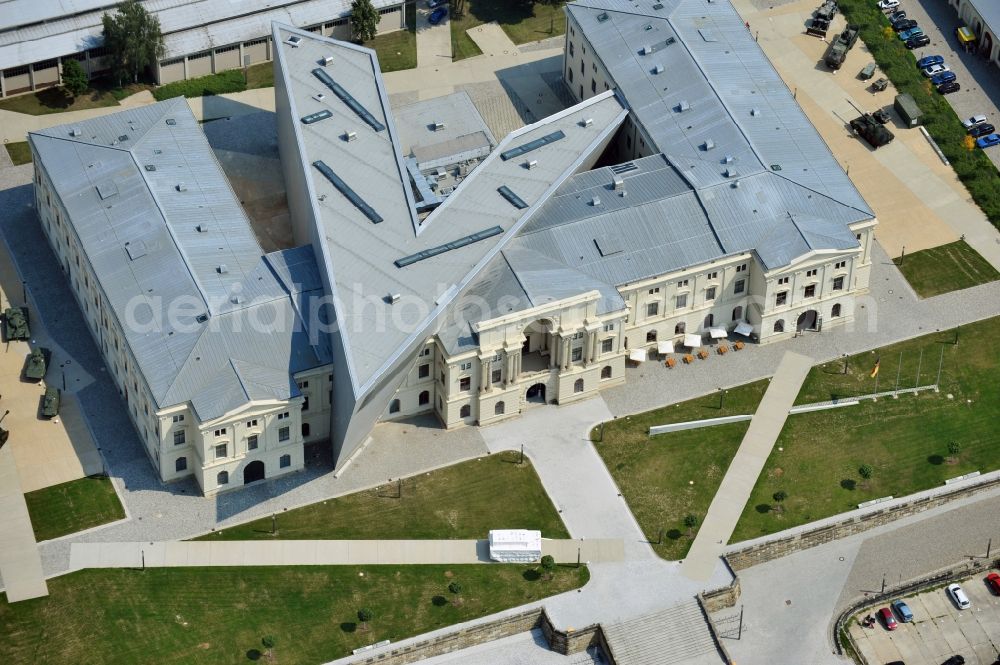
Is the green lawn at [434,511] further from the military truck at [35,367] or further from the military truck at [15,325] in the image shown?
the military truck at [15,325]

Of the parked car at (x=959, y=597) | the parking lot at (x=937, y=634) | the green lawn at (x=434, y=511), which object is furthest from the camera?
the green lawn at (x=434, y=511)

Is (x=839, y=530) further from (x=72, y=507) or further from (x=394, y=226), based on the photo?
(x=72, y=507)

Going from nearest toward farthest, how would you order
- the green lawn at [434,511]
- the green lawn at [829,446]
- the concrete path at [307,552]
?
the concrete path at [307,552] → the green lawn at [434,511] → the green lawn at [829,446]

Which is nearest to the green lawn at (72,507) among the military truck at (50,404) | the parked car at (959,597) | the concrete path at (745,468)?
the military truck at (50,404)

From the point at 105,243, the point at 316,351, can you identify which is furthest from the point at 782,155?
the point at 105,243


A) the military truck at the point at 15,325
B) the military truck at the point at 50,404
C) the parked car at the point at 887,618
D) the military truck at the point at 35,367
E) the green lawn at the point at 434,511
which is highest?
the military truck at the point at 15,325

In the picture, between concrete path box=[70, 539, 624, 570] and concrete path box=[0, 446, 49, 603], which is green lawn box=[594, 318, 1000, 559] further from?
concrete path box=[0, 446, 49, 603]
